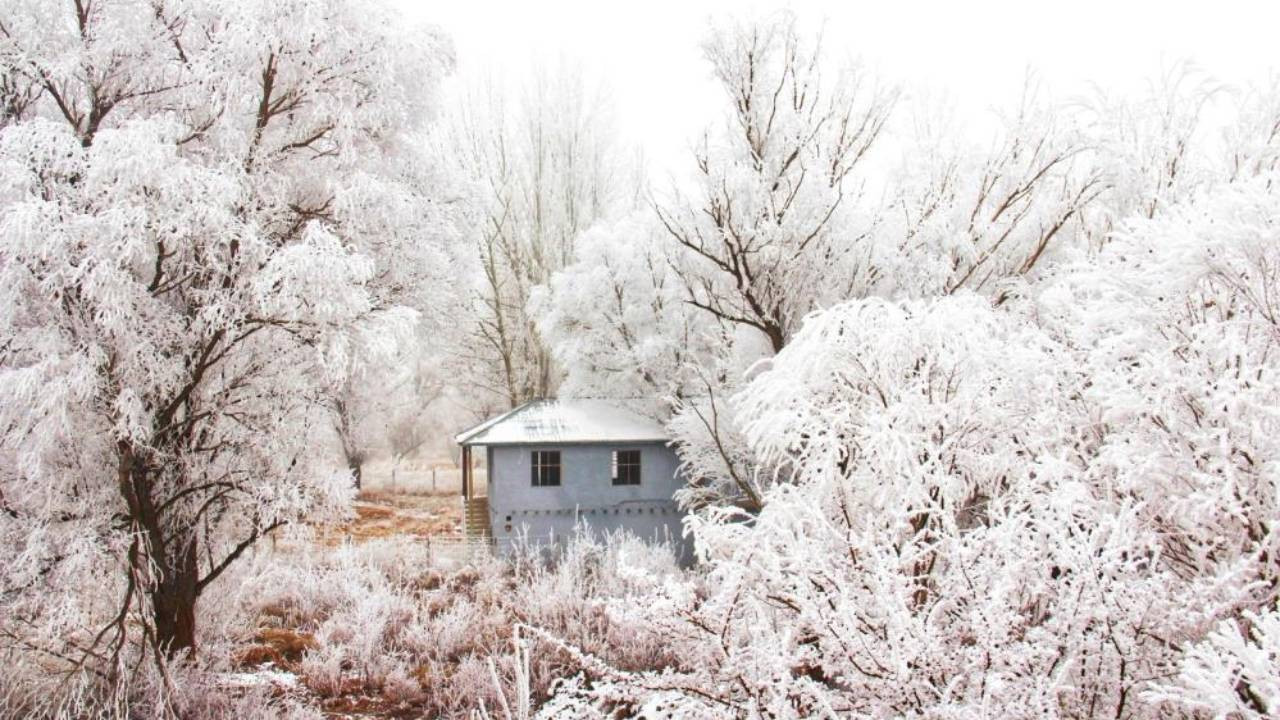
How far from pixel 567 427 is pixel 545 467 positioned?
90 centimetres

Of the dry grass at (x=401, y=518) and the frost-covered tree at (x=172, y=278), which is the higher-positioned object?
the frost-covered tree at (x=172, y=278)

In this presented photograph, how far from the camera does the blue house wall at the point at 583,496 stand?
1538 centimetres

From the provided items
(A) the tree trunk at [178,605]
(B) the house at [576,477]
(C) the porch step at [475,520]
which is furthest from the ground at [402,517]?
(A) the tree trunk at [178,605]

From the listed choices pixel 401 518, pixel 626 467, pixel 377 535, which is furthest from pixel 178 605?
pixel 401 518

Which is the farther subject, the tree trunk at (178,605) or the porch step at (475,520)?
the porch step at (475,520)

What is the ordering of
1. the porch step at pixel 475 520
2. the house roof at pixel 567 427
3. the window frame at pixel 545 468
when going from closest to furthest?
the house roof at pixel 567 427
the window frame at pixel 545 468
the porch step at pixel 475 520

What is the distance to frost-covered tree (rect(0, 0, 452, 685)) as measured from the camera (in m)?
6.70

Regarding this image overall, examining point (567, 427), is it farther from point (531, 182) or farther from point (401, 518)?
point (531, 182)

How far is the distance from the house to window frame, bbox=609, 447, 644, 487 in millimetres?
20

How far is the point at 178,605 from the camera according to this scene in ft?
26.7

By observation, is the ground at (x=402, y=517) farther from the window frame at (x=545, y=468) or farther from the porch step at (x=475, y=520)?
the window frame at (x=545, y=468)

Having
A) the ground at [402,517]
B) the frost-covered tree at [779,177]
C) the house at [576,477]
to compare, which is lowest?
the ground at [402,517]

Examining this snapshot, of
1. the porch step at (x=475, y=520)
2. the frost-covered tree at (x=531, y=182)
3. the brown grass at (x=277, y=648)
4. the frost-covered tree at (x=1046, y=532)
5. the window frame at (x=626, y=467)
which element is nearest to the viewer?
the frost-covered tree at (x=1046, y=532)

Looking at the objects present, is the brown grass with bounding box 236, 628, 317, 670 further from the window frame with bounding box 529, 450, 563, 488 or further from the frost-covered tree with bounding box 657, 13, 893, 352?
the frost-covered tree with bounding box 657, 13, 893, 352
